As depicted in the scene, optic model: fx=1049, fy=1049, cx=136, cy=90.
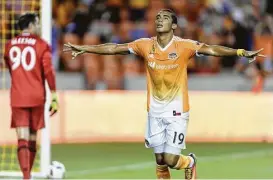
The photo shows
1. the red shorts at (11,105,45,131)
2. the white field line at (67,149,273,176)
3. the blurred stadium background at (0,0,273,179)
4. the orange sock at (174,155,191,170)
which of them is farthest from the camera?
the blurred stadium background at (0,0,273,179)

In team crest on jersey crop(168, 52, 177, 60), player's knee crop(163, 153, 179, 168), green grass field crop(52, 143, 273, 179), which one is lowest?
green grass field crop(52, 143, 273, 179)

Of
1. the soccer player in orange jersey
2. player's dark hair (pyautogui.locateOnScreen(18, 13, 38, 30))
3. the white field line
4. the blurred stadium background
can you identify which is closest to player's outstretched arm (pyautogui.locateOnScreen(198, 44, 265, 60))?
the soccer player in orange jersey

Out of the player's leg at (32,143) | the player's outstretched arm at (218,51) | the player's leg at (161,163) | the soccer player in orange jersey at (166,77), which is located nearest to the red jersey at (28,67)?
the player's leg at (32,143)

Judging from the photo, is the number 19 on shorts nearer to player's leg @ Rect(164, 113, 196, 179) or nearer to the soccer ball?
player's leg @ Rect(164, 113, 196, 179)

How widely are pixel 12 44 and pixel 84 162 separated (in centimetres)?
344

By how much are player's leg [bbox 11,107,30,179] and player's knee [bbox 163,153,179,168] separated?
2044 mm

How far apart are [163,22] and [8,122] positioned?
7209mm

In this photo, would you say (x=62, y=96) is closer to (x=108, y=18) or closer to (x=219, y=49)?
(x=108, y=18)

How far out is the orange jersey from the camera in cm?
1052

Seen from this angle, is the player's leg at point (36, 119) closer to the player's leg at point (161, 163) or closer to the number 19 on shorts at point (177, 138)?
the player's leg at point (161, 163)

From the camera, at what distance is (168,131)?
10.6 metres

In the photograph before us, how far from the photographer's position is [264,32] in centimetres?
2362

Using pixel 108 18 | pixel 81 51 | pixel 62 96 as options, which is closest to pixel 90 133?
pixel 62 96


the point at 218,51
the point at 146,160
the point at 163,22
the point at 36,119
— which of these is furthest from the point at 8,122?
the point at 218,51
